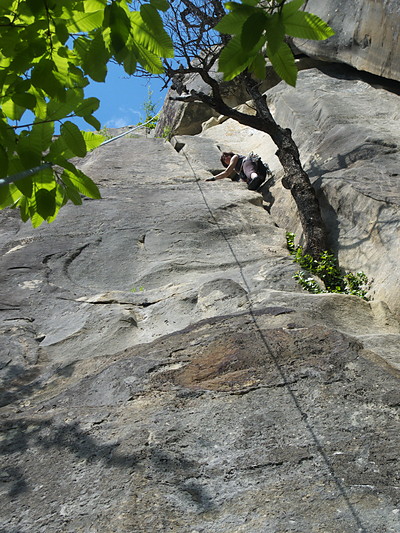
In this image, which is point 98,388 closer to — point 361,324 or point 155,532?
point 155,532

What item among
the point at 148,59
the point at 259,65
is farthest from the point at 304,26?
the point at 148,59

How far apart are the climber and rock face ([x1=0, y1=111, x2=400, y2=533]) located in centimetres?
294

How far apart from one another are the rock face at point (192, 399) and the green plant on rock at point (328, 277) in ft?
0.61

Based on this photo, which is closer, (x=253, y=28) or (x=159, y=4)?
(x=253, y=28)

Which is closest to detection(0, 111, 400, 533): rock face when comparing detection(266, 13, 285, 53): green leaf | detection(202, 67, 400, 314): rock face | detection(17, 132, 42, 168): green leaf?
detection(202, 67, 400, 314): rock face

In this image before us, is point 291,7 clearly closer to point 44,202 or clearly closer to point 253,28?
point 253,28

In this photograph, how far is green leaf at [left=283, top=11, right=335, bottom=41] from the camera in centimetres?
227

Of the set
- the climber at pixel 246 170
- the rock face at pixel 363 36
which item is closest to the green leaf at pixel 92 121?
the climber at pixel 246 170

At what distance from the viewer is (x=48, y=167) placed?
2789 mm

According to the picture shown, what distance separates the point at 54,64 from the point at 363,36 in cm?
1027

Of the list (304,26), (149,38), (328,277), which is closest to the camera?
(304,26)

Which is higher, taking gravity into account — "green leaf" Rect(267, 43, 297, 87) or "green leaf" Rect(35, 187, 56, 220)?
"green leaf" Rect(267, 43, 297, 87)

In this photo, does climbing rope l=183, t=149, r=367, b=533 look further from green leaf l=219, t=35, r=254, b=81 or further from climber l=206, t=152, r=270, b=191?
climber l=206, t=152, r=270, b=191

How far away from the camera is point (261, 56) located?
2.62 m
